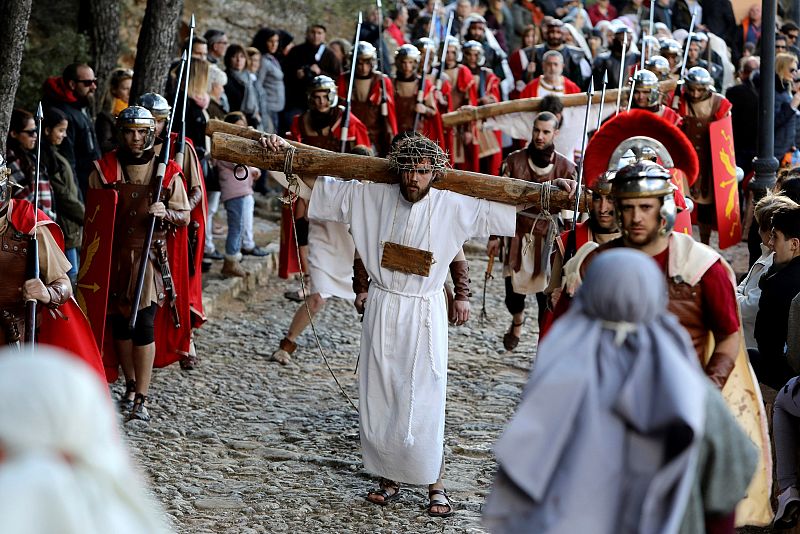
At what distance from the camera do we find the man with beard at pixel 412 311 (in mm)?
6773

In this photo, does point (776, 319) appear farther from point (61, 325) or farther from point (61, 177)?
point (61, 177)

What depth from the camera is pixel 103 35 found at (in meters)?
13.0

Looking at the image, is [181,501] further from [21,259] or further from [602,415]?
[602,415]

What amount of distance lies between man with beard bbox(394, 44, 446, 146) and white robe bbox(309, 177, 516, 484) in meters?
6.26

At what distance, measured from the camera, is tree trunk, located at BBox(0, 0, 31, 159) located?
8930 mm

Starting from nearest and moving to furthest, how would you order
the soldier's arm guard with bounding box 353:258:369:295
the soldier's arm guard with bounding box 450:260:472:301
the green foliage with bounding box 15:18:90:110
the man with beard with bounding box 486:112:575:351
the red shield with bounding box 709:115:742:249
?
the soldier's arm guard with bounding box 450:260:472:301, the soldier's arm guard with bounding box 353:258:369:295, the man with beard with bounding box 486:112:575:351, the red shield with bounding box 709:115:742:249, the green foliage with bounding box 15:18:90:110

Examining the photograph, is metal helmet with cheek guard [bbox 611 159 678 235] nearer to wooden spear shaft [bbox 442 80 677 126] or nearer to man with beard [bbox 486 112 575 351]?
man with beard [bbox 486 112 575 351]

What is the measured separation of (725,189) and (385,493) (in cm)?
522

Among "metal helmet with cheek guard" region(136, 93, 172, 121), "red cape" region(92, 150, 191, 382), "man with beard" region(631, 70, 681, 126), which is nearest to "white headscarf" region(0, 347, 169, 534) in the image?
"red cape" region(92, 150, 191, 382)

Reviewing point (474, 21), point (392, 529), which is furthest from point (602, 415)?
point (474, 21)

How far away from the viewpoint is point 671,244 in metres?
5.21

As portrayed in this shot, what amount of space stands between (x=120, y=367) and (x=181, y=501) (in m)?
2.12

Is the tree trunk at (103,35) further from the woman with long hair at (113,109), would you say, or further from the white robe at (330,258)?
the white robe at (330,258)

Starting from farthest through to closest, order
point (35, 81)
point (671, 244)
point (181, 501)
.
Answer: point (35, 81) < point (181, 501) < point (671, 244)
